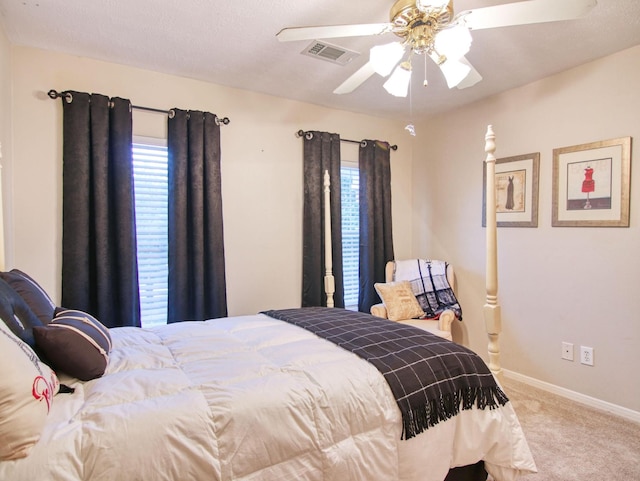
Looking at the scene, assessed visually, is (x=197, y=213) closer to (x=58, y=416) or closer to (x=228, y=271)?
(x=228, y=271)

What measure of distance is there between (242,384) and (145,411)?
319 mm

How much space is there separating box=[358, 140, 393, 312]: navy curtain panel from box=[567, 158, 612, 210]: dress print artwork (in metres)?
1.63

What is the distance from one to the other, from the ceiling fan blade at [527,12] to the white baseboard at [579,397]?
2.55 metres

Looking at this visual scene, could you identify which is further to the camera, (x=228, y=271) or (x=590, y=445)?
(x=228, y=271)

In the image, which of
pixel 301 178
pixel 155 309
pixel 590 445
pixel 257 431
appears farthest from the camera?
pixel 301 178

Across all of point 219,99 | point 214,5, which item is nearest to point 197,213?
point 219,99

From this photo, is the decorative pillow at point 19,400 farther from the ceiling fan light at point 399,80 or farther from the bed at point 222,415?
the ceiling fan light at point 399,80

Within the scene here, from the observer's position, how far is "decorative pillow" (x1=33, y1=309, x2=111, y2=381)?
127 centimetres

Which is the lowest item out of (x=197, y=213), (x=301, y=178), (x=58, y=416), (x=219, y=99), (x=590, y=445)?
(x=590, y=445)

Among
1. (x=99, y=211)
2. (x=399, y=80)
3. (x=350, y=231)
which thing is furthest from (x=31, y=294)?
(x=350, y=231)

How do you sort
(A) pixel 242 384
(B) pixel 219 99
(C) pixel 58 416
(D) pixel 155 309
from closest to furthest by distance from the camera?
(C) pixel 58 416
(A) pixel 242 384
(D) pixel 155 309
(B) pixel 219 99

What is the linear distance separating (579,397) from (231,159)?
331cm

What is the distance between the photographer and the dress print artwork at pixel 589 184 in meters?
2.66

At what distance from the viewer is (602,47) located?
2.47 metres
